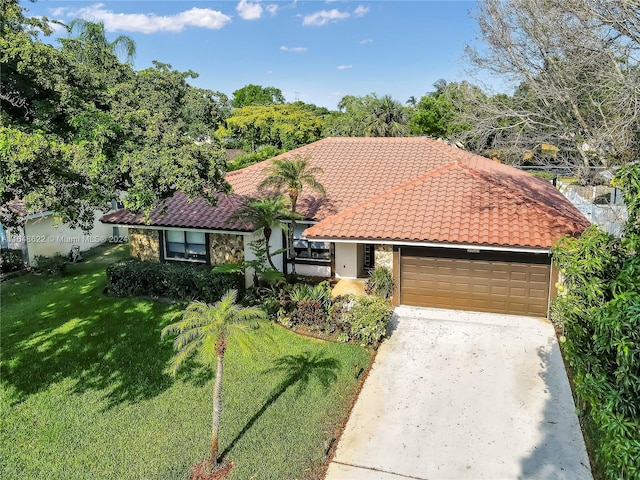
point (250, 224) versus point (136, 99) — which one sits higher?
point (136, 99)

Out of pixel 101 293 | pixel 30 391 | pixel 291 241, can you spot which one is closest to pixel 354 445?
pixel 30 391

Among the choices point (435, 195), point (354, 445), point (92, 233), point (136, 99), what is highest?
point (136, 99)

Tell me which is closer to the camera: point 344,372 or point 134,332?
point 344,372

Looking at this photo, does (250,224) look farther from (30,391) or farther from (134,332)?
(30,391)

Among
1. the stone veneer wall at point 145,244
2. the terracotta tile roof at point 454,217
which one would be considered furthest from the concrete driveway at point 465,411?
the stone veneer wall at point 145,244

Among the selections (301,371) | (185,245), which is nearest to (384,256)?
(301,371)

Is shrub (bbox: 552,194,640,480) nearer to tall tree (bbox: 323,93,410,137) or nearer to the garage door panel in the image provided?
the garage door panel

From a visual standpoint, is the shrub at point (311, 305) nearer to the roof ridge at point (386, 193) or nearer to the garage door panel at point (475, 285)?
the roof ridge at point (386, 193)
